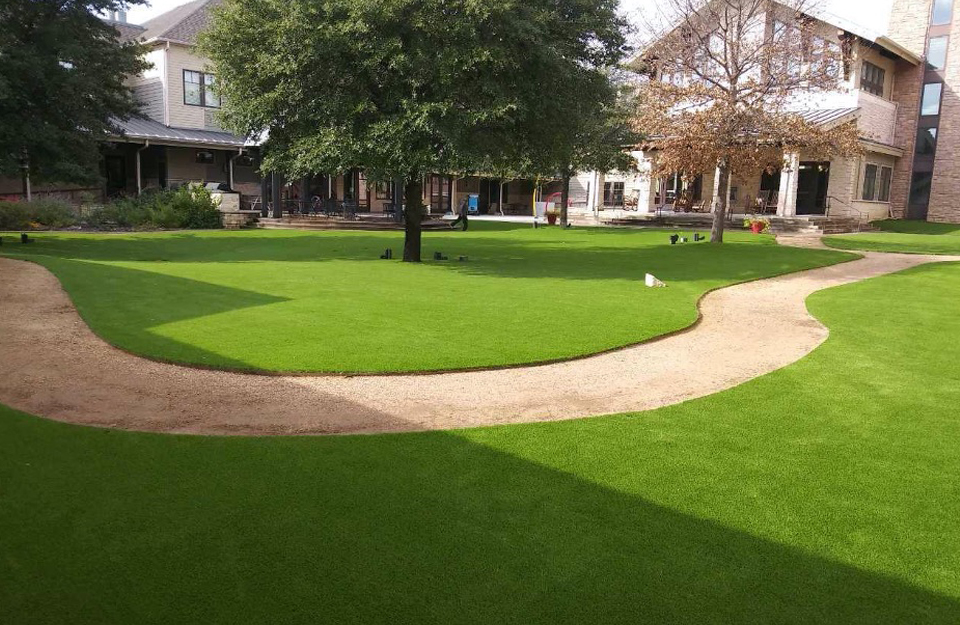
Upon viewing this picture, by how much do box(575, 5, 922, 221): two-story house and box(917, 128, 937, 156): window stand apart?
81 centimetres

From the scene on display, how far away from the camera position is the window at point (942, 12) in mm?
34438

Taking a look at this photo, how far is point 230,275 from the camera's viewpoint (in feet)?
44.1

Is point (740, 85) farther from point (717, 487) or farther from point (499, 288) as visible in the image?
point (717, 487)

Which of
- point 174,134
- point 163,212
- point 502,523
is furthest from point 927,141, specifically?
point 502,523

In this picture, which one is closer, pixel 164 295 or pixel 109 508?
pixel 109 508

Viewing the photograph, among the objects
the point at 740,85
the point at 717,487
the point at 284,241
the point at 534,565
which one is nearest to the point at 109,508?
the point at 534,565

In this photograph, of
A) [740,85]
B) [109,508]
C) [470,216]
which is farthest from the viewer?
[470,216]

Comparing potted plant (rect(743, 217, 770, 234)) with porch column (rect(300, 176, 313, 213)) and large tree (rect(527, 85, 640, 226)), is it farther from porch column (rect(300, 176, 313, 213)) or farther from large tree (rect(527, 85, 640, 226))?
porch column (rect(300, 176, 313, 213))

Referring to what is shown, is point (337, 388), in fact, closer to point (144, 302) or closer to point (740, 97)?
point (144, 302)

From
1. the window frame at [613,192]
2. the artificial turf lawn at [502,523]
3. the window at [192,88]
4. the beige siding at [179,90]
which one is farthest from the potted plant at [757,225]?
the window at [192,88]

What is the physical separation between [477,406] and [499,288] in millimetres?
6869

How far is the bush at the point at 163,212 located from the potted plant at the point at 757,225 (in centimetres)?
2115

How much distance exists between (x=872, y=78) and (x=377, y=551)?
37832 mm

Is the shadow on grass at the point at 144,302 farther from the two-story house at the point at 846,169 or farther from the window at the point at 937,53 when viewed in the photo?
the window at the point at 937,53
